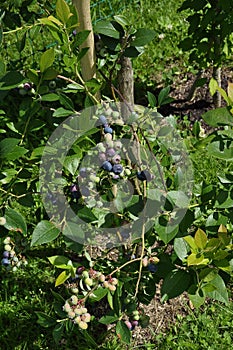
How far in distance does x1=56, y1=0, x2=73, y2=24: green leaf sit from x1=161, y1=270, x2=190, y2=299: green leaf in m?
0.70

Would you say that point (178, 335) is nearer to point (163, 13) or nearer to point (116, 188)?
point (116, 188)

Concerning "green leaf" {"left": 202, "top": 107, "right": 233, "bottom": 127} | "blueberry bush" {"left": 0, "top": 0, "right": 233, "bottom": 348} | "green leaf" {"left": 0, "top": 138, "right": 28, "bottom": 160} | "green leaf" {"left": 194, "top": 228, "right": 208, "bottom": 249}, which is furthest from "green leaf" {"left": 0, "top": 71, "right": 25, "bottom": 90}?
"green leaf" {"left": 194, "top": 228, "right": 208, "bottom": 249}

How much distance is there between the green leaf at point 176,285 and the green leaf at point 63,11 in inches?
27.7

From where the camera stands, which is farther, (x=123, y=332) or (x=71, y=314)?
(x=123, y=332)

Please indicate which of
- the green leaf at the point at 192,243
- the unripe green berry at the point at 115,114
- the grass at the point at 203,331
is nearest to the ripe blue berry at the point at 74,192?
the unripe green berry at the point at 115,114

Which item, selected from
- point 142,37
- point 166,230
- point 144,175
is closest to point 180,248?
point 166,230

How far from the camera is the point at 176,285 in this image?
57.0 inches

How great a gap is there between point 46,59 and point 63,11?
0.39ft

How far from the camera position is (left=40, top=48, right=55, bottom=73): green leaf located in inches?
51.2

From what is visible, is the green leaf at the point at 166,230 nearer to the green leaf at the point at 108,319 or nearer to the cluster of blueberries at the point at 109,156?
the cluster of blueberries at the point at 109,156

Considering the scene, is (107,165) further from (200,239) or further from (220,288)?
(220,288)

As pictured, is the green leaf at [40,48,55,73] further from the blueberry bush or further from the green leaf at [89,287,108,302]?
the green leaf at [89,287,108,302]

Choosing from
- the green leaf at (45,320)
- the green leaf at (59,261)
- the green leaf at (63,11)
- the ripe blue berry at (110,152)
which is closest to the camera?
the green leaf at (63,11)

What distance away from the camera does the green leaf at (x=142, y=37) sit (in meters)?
1.46
